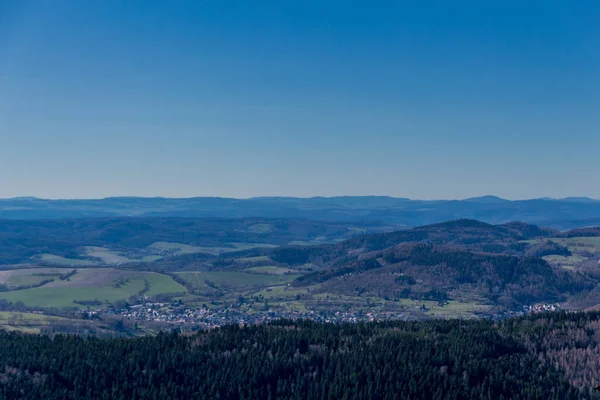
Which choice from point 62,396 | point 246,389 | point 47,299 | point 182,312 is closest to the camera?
point 62,396

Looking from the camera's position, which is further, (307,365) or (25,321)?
(25,321)

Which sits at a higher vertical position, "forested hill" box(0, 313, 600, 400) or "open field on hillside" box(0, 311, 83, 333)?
"forested hill" box(0, 313, 600, 400)

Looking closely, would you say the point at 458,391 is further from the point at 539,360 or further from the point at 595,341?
the point at 595,341

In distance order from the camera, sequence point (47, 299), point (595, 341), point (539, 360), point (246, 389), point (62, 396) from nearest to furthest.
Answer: point (62, 396), point (246, 389), point (539, 360), point (595, 341), point (47, 299)

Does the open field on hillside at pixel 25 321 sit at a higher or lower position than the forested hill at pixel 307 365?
lower

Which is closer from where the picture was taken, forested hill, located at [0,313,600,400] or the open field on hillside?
forested hill, located at [0,313,600,400]

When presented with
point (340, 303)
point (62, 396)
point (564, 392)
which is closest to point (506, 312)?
point (340, 303)

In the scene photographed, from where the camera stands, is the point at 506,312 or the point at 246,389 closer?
the point at 246,389

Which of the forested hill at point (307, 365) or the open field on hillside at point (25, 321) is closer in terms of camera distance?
the forested hill at point (307, 365)
